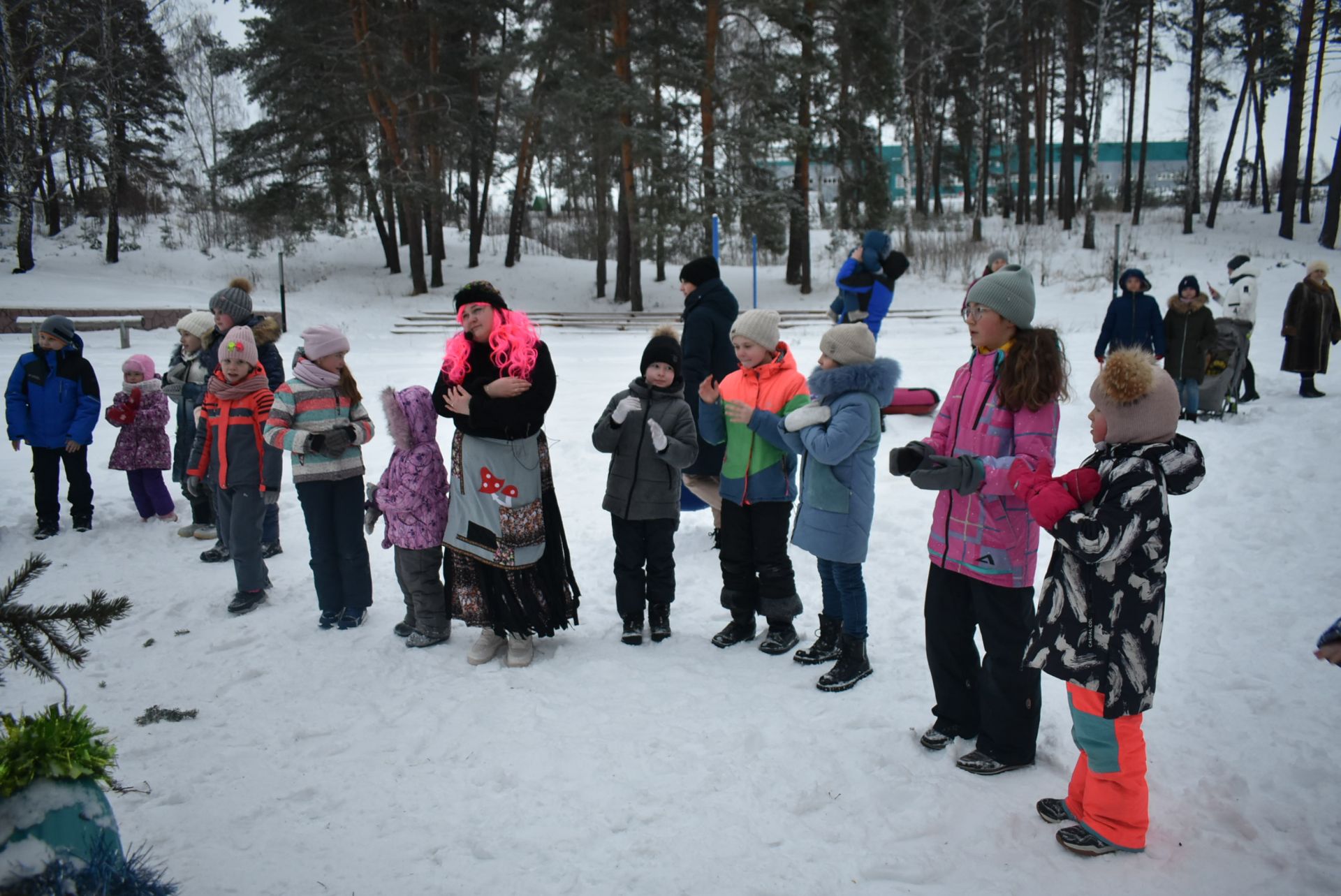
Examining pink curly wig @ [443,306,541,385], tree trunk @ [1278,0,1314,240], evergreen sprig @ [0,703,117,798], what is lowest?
evergreen sprig @ [0,703,117,798]

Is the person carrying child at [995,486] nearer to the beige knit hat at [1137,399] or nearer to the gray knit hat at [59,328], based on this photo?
the beige knit hat at [1137,399]

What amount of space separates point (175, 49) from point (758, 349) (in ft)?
111

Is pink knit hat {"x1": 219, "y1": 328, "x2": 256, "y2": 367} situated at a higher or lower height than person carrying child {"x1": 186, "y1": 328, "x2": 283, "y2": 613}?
higher

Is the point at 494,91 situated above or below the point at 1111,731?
above

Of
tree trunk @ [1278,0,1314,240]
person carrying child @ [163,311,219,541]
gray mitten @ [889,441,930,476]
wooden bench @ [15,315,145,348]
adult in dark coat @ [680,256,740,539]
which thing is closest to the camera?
gray mitten @ [889,441,930,476]

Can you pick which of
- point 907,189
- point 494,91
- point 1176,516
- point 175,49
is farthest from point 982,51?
point 175,49

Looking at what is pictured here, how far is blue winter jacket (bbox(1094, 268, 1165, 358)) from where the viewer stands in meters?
8.96

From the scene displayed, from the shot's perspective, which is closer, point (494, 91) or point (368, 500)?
point (368, 500)

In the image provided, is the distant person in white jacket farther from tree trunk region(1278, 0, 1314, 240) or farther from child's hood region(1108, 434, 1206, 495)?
tree trunk region(1278, 0, 1314, 240)

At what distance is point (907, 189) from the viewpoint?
85.4 ft

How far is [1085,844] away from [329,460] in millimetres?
3904

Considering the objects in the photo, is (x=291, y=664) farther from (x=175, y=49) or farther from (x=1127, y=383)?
(x=175, y=49)

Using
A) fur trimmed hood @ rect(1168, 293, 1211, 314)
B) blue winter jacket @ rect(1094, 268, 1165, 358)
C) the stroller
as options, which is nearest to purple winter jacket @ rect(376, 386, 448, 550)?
blue winter jacket @ rect(1094, 268, 1165, 358)

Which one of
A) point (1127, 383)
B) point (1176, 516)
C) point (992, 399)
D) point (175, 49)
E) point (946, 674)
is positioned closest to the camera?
point (1127, 383)
